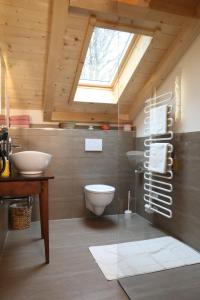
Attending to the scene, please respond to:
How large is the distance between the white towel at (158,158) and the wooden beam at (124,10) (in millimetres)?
1273

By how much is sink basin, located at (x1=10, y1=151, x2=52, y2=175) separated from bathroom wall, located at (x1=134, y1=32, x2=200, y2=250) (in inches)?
57.6

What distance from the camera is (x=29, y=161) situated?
209 cm

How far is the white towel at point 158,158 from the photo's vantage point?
2572 millimetres

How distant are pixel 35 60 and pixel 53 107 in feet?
2.55

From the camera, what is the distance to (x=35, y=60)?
2545 millimetres

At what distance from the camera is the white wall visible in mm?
2307

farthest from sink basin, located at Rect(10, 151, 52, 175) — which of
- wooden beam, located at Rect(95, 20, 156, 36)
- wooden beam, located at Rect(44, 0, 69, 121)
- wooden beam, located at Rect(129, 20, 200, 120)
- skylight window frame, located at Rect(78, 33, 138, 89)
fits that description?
wooden beam, located at Rect(129, 20, 200, 120)

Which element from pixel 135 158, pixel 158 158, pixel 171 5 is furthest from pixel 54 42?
pixel 135 158

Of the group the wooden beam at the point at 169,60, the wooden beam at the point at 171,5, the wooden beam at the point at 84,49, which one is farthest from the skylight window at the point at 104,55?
the wooden beam at the point at 171,5

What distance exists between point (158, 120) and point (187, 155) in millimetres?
565

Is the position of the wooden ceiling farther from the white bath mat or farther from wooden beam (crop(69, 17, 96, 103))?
the white bath mat

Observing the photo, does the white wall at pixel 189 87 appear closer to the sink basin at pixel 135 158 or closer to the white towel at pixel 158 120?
the white towel at pixel 158 120

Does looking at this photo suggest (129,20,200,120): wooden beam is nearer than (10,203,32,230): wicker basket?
Yes

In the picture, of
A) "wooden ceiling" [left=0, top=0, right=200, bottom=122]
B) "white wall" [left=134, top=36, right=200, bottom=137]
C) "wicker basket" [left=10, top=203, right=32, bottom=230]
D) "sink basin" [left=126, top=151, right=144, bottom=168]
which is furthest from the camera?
"sink basin" [left=126, top=151, right=144, bottom=168]
